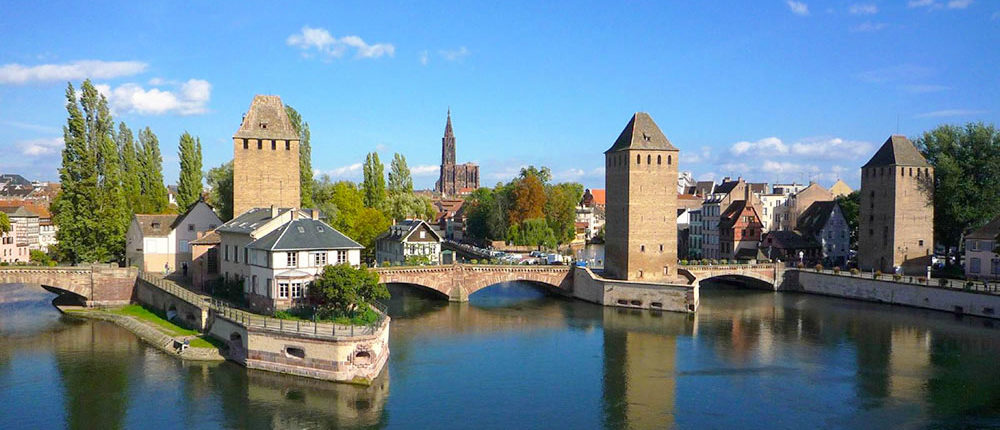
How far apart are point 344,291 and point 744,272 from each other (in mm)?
37956

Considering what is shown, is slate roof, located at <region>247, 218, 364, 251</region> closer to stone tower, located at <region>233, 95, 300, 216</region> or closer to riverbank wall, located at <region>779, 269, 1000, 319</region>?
stone tower, located at <region>233, 95, 300, 216</region>

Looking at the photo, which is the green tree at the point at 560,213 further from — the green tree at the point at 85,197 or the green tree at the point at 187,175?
the green tree at the point at 85,197

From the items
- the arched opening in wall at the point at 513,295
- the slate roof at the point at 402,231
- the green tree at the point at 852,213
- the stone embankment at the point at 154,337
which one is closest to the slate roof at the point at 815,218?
the green tree at the point at 852,213

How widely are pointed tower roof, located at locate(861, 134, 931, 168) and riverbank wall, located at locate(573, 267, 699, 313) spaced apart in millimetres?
20691

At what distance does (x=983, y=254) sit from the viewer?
185 ft

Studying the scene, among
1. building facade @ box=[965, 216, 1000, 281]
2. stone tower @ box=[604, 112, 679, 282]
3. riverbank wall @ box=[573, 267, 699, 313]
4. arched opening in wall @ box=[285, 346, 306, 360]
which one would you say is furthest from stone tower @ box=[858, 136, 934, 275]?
arched opening in wall @ box=[285, 346, 306, 360]

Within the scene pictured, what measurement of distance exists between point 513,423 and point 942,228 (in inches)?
2099

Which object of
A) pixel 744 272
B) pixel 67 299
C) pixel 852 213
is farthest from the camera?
pixel 852 213

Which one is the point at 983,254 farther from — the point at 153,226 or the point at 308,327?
the point at 153,226

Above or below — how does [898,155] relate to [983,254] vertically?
above

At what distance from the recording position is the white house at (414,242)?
207 feet

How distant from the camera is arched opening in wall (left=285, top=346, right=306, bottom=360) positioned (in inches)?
1307

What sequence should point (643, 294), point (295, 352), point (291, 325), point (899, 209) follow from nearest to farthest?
point (295, 352) → point (291, 325) → point (643, 294) → point (899, 209)

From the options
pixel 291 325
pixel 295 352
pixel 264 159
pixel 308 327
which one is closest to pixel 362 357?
pixel 308 327
